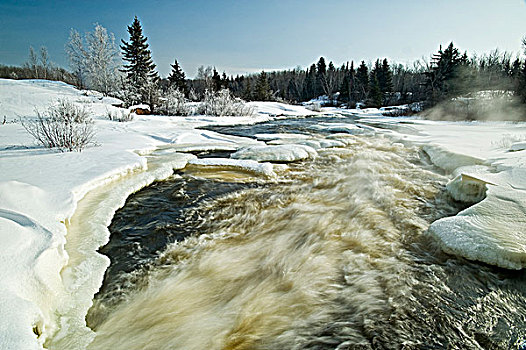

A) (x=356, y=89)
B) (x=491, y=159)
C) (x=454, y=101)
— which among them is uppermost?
(x=356, y=89)

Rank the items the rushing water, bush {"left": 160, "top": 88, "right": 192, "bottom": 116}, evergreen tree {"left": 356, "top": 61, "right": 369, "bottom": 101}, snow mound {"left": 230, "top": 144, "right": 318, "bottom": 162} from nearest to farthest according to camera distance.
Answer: the rushing water, snow mound {"left": 230, "top": 144, "right": 318, "bottom": 162}, bush {"left": 160, "top": 88, "right": 192, "bottom": 116}, evergreen tree {"left": 356, "top": 61, "right": 369, "bottom": 101}

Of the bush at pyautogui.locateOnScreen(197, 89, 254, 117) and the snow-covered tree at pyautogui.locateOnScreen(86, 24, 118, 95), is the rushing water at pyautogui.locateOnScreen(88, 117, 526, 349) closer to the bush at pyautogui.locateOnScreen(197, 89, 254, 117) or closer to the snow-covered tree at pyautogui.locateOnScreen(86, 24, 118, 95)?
the bush at pyautogui.locateOnScreen(197, 89, 254, 117)

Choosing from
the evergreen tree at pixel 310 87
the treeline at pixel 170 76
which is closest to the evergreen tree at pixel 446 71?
the treeline at pixel 170 76

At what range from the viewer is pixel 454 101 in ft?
74.5

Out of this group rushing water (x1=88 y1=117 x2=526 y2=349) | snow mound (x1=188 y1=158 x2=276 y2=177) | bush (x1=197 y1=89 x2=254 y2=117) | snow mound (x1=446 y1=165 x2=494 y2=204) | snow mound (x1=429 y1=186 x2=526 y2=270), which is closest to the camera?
rushing water (x1=88 y1=117 x2=526 y2=349)

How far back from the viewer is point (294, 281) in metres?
2.45

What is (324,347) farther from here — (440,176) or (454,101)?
(454,101)

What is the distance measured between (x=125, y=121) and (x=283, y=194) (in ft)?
35.3

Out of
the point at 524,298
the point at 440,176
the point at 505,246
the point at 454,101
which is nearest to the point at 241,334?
the point at 524,298

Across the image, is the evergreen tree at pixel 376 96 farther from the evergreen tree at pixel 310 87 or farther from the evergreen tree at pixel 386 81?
the evergreen tree at pixel 310 87

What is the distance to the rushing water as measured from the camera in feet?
6.09

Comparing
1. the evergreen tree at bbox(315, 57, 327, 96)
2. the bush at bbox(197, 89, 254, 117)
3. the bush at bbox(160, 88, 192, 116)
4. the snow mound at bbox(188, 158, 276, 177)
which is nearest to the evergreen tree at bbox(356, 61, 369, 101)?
the evergreen tree at bbox(315, 57, 327, 96)

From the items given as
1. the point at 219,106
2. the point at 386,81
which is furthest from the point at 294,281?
the point at 386,81

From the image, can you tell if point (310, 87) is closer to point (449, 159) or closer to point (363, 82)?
point (363, 82)
